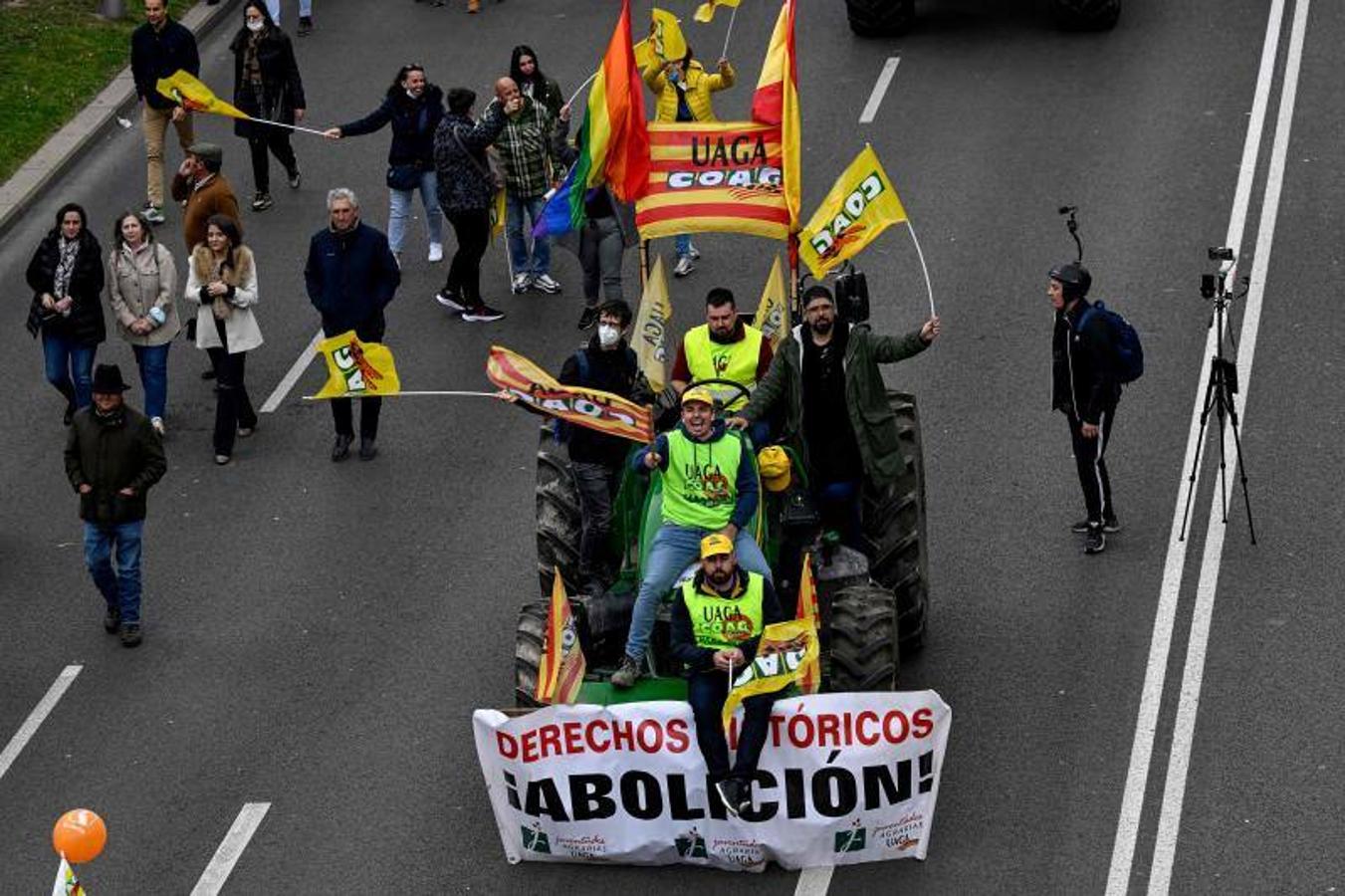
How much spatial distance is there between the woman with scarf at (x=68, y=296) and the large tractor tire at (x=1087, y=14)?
10.3 meters

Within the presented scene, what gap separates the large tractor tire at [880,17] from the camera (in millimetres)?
26719

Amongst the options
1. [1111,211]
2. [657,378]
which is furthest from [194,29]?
[657,378]

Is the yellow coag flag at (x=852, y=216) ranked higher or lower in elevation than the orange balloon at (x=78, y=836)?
higher

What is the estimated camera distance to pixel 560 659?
15.0m

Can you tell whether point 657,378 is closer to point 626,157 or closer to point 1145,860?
point 626,157

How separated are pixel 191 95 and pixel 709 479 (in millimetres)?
8502

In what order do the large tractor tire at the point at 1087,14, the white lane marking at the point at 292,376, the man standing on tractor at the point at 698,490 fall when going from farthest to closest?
1. the large tractor tire at the point at 1087,14
2. the white lane marking at the point at 292,376
3. the man standing on tractor at the point at 698,490

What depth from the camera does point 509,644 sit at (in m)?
17.3

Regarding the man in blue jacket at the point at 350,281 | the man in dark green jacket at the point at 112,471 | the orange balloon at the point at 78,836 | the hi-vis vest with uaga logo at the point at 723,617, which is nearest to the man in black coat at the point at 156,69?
the man in blue jacket at the point at 350,281

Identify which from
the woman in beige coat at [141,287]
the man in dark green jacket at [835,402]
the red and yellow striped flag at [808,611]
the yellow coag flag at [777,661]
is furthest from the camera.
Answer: the woman in beige coat at [141,287]

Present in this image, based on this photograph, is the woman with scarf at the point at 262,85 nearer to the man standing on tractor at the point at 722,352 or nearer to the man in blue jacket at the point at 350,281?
the man in blue jacket at the point at 350,281

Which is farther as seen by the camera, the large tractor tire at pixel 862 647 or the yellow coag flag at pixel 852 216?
the yellow coag flag at pixel 852 216

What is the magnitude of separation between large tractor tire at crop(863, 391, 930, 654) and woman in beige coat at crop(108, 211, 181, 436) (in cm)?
594

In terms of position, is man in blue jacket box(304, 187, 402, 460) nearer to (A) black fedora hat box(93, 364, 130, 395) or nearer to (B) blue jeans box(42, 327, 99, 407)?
(B) blue jeans box(42, 327, 99, 407)
